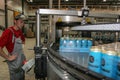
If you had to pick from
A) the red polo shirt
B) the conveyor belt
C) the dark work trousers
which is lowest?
the dark work trousers

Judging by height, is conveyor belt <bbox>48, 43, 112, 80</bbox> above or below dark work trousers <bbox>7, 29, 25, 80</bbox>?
above

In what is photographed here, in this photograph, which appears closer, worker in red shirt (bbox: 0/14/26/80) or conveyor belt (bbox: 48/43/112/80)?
conveyor belt (bbox: 48/43/112/80)

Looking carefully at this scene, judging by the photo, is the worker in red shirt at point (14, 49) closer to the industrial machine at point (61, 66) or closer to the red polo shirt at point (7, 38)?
the red polo shirt at point (7, 38)

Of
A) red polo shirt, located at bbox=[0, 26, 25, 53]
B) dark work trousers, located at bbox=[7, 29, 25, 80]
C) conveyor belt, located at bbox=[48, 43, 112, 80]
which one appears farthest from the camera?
dark work trousers, located at bbox=[7, 29, 25, 80]

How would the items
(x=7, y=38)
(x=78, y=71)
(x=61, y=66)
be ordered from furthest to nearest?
(x=7, y=38) < (x=61, y=66) < (x=78, y=71)

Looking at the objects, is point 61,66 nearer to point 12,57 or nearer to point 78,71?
point 78,71

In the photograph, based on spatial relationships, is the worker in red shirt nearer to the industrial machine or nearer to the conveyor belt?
the industrial machine

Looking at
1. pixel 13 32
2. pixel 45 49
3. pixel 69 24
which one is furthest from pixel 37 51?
pixel 69 24

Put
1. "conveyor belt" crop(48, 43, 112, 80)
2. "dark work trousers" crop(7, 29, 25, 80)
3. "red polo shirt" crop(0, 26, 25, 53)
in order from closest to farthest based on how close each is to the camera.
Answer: "conveyor belt" crop(48, 43, 112, 80), "red polo shirt" crop(0, 26, 25, 53), "dark work trousers" crop(7, 29, 25, 80)

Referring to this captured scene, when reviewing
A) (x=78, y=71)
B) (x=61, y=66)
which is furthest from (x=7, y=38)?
(x=78, y=71)

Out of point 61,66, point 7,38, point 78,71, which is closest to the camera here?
point 78,71

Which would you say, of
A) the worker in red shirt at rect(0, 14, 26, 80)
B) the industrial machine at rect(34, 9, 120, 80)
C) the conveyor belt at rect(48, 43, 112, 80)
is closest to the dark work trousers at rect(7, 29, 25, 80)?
the worker in red shirt at rect(0, 14, 26, 80)

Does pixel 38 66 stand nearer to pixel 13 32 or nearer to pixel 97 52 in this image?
pixel 13 32

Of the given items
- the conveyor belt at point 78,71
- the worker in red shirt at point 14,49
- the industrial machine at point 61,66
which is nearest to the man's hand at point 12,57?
the worker in red shirt at point 14,49
